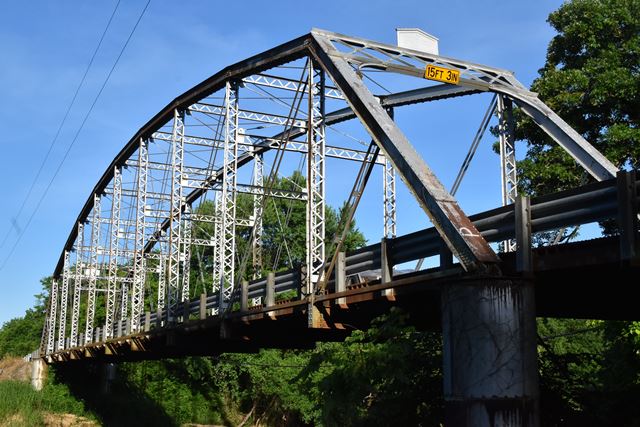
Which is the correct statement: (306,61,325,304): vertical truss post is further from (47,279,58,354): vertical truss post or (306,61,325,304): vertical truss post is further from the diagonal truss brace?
(47,279,58,354): vertical truss post

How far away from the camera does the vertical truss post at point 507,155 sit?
1605 cm

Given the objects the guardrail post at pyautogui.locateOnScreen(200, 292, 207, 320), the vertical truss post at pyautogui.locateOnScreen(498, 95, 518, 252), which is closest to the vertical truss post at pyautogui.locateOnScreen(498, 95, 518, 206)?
the vertical truss post at pyautogui.locateOnScreen(498, 95, 518, 252)

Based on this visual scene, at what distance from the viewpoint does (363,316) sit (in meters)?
13.7

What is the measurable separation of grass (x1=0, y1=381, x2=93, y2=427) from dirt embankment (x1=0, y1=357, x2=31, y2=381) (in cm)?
352

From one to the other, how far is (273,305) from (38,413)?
116 feet

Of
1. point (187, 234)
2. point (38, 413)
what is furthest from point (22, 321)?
point (187, 234)

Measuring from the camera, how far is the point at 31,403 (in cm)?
4703

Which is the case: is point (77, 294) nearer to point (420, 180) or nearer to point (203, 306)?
point (203, 306)

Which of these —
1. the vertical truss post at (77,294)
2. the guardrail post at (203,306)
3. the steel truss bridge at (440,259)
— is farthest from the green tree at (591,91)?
the vertical truss post at (77,294)

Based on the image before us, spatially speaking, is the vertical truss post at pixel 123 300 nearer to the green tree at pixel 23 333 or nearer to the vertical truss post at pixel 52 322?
the vertical truss post at pixel 52 322

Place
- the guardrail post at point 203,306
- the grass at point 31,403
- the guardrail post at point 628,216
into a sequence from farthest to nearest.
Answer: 1. the grass at point 31,403
2. the guardrail post at point 203,306
3. the guardrail post at point 628,216

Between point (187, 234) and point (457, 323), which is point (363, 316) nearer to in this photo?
point (457, 323)

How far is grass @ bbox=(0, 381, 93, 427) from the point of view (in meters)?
44.4

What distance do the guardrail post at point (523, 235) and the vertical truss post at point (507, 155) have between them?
6.73m
